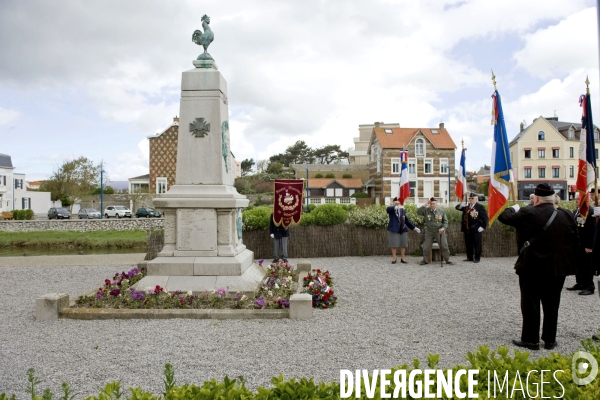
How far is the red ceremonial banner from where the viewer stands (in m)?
12.6

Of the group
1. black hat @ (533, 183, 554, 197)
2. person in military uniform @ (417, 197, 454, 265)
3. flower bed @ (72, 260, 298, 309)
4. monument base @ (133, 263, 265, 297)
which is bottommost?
flower bed @ (72, 260, 298, 309)

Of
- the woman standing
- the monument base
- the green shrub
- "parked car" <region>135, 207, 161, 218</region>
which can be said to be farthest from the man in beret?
"parked car" <region>135, 207, 161, 218</region>

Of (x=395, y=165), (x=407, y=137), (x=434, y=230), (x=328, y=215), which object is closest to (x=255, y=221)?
(x=328, y=215)

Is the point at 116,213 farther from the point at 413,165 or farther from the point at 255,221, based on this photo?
the point at 255,221

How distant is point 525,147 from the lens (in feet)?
173

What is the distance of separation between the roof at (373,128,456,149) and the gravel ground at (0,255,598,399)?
139ft

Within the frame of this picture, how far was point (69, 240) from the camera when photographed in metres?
27.2

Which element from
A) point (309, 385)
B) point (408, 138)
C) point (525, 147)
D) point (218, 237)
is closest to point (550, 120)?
point (525, 147)

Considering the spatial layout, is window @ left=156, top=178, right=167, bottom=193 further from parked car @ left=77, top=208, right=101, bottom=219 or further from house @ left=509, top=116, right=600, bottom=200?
house @ left=509, top=116, right=600, bottom=200

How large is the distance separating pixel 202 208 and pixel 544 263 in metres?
5.43

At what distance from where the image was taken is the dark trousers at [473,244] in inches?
536

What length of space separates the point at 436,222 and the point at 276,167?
52836 mm

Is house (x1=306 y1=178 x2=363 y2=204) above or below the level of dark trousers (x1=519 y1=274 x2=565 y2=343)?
above

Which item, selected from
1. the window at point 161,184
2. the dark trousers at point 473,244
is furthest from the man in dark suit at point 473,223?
the window at point 161,184
